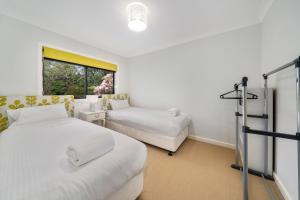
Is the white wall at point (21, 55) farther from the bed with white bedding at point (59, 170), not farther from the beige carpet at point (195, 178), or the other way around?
the beige carpet at point (195, 178)

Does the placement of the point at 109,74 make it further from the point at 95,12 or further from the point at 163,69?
the point at 95,12

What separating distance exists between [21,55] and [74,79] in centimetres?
100

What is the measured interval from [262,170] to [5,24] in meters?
4.53

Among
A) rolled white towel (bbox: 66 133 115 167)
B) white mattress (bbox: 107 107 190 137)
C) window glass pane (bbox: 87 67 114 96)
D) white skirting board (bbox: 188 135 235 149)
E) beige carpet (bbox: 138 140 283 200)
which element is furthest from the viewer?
window glass pane (bbox: 87 67 114 96)

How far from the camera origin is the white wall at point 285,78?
1.18m

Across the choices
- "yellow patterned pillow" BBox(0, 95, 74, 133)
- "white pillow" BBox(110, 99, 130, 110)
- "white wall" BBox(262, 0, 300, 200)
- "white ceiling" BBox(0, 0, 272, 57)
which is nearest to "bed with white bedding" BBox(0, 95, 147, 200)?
"yellow patterned pillow" BBox(0, 95, 74, 133)

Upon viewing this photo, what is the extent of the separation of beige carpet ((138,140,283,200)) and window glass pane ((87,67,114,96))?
2.40 meters

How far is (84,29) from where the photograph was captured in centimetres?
240

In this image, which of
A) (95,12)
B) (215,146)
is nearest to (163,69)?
(95,12)

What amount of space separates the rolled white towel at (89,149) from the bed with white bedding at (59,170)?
37 millimetres

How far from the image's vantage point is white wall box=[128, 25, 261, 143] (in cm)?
224

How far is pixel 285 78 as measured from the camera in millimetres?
1351

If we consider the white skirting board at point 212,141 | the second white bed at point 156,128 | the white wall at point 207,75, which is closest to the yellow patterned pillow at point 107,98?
the second white bed at point 156,128

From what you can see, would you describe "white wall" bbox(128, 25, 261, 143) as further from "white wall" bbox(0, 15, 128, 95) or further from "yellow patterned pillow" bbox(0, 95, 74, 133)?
"white wall" bbox(0, 15, 128, 95)
